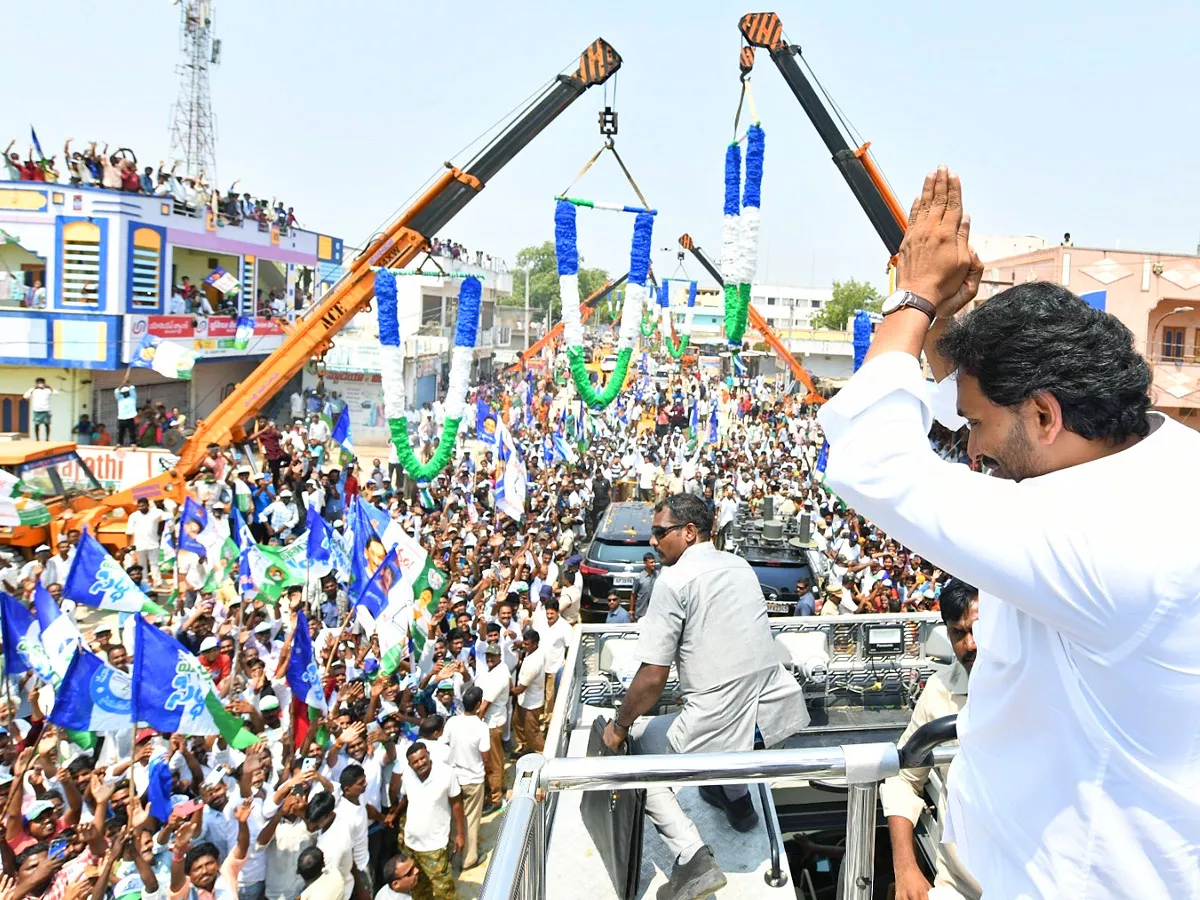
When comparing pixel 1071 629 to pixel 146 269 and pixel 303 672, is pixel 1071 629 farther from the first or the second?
pixel 146 269

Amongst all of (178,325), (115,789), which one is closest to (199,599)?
(115,789)

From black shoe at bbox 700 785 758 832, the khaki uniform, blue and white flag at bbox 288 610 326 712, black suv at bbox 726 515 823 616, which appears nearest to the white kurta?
the khaki uniform

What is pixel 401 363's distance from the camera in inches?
445

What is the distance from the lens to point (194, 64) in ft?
131

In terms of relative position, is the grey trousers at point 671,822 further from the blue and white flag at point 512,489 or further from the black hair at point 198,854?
the blue and white flag at point 512,489

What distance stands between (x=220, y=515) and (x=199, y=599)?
1936 millimetres

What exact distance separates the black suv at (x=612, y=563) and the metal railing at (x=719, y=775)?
8.59 meters

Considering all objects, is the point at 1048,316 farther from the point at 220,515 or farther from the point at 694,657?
the point at 220,515

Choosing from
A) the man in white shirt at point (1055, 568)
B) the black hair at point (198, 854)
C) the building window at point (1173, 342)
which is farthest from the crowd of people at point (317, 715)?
the building window at point (1173, 342)

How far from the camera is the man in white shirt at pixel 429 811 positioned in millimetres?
5422

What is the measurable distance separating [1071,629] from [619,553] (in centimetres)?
1012

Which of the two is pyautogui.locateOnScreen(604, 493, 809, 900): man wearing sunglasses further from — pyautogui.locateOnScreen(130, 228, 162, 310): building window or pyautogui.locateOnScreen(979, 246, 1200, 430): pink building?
pyautogui.locateOnScreen(979, 246, 1200, 430): pink building

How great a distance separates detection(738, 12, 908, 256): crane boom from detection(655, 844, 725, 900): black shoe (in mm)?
10319

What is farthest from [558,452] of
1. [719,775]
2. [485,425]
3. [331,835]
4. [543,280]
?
[543,280]
